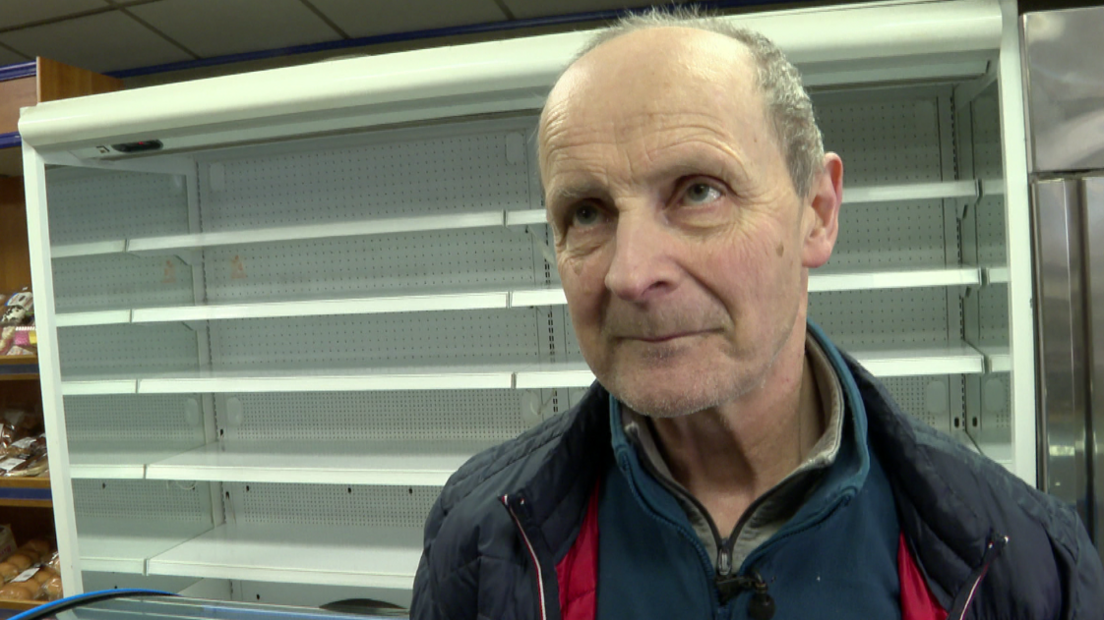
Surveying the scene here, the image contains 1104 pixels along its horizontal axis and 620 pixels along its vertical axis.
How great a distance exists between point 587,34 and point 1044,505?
4.70 ft

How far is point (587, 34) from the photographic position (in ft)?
5.70

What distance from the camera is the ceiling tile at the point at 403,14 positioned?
113 inches

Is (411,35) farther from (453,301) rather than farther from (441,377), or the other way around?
(441,377)

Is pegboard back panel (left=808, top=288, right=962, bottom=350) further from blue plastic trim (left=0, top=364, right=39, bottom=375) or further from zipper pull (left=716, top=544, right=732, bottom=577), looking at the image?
blue plastic trim (left=0, top=364, right=39, bottom=375)

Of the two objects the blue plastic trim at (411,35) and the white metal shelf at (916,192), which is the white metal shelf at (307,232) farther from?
the blue plastic trim at (411,35)

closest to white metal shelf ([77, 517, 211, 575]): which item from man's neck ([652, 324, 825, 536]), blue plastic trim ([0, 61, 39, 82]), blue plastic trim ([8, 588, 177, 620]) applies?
blue plastic trim ([0, 61, 39, 82])

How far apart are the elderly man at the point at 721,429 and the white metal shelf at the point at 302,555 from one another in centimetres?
166

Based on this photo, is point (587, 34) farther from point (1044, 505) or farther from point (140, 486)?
point (140, 486)

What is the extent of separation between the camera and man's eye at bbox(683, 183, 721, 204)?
0.72 m

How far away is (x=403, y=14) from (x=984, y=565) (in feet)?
9.76

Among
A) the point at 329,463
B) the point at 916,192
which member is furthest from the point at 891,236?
the point at 329,463

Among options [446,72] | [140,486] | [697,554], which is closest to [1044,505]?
[697,554]

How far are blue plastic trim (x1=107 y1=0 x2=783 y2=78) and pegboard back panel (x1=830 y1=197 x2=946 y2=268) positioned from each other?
3.87 ft

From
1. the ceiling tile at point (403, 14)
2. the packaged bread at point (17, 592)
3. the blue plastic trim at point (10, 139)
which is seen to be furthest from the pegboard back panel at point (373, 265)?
the packaged bread at point (17, 592)
